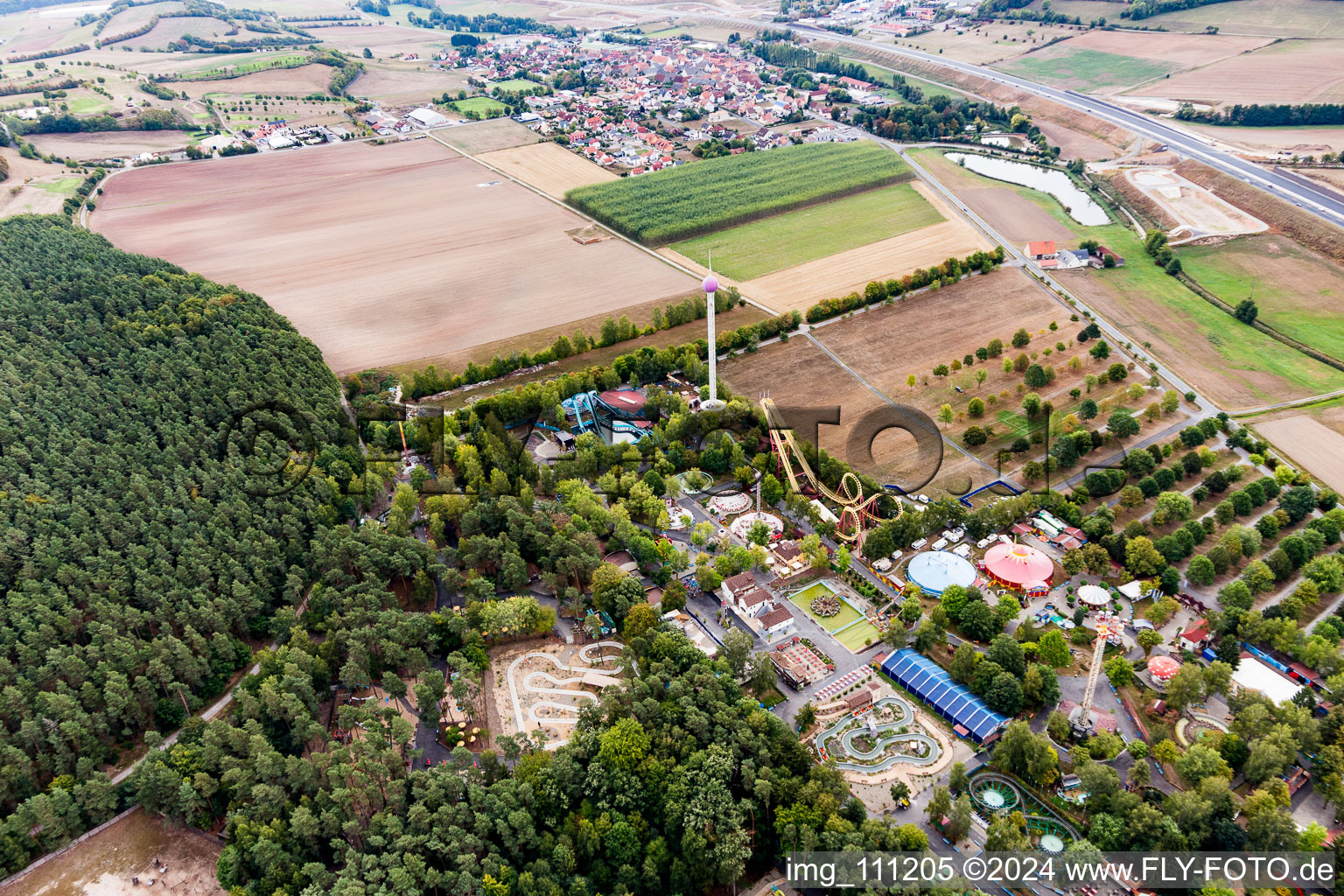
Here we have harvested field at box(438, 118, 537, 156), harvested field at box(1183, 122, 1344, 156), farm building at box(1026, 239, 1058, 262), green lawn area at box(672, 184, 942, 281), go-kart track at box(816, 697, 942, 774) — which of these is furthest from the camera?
harvested field at box(438, 118, 537, 156)

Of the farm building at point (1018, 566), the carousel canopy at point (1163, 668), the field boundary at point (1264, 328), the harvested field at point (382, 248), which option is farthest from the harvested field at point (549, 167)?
the carousel canopy at point (1163, 668)

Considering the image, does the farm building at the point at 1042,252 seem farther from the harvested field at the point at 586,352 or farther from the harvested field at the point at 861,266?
the harvested field at the point at 586,352

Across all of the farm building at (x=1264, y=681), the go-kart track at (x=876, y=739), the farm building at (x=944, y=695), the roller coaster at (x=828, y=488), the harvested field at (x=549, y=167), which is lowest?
the go-kart track at (x=876, y=739)

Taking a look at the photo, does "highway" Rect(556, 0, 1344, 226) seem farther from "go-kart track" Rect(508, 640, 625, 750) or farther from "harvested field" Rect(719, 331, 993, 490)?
"go-kart track" Rect(508, 640, 625, 750)

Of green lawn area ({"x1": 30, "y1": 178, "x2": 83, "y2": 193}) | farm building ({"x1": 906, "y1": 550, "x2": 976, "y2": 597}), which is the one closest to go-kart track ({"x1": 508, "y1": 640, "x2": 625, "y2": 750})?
farm building ({"x1": 906, "y1": 550, "x2": 976, "y2": 597})

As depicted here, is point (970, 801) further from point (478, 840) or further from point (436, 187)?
point (436, 187)

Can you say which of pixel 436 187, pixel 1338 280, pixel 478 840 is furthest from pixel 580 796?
pixel 436 187
